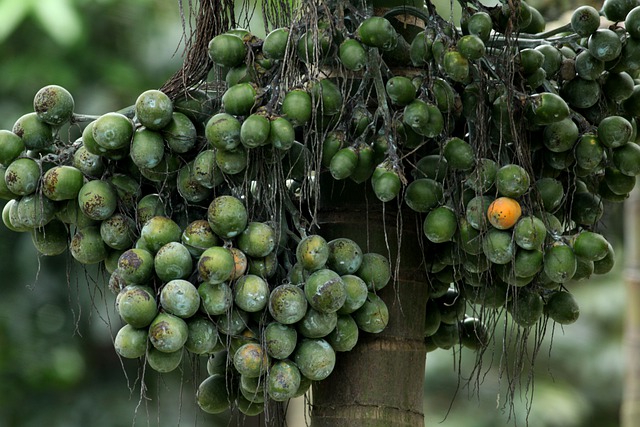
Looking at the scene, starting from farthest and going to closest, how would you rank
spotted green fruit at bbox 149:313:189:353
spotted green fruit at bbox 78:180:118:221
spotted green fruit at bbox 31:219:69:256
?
spotted green fruit at bbox 31:219:69:256
spotted green fruit at bbox 78:180:118:221
spotted green fruit at bbox 149:313:189:353

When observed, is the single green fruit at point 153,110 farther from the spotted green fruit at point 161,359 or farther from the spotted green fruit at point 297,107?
the spotted green fruit at point 161,359

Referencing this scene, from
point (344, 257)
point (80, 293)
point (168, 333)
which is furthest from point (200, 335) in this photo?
point (80, 293)

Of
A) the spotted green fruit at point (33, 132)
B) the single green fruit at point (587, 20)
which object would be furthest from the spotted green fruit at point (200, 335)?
the single green fruit at point (587, 20)

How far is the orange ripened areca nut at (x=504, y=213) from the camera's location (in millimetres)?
1884

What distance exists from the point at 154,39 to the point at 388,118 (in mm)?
6836

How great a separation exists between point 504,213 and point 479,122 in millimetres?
184

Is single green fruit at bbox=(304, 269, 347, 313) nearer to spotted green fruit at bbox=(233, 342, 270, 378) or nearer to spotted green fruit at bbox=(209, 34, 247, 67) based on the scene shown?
spotted green fruit at bbox=(233, 342, 270, 378)

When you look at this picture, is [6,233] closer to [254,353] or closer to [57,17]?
[57,17]

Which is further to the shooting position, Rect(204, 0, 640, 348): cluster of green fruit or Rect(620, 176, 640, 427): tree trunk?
Rect(620, 176, 640, 427): tree trunk

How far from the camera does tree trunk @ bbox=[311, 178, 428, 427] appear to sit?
6.65ft

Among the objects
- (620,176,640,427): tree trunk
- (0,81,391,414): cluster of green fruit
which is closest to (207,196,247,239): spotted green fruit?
(0,81,391,414): cluster of green fruit

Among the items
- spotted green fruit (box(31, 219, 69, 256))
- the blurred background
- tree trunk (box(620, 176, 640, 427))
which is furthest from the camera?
the blurred background

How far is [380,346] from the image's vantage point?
2041 mm

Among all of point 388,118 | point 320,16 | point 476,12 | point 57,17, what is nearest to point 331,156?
point 388,118
